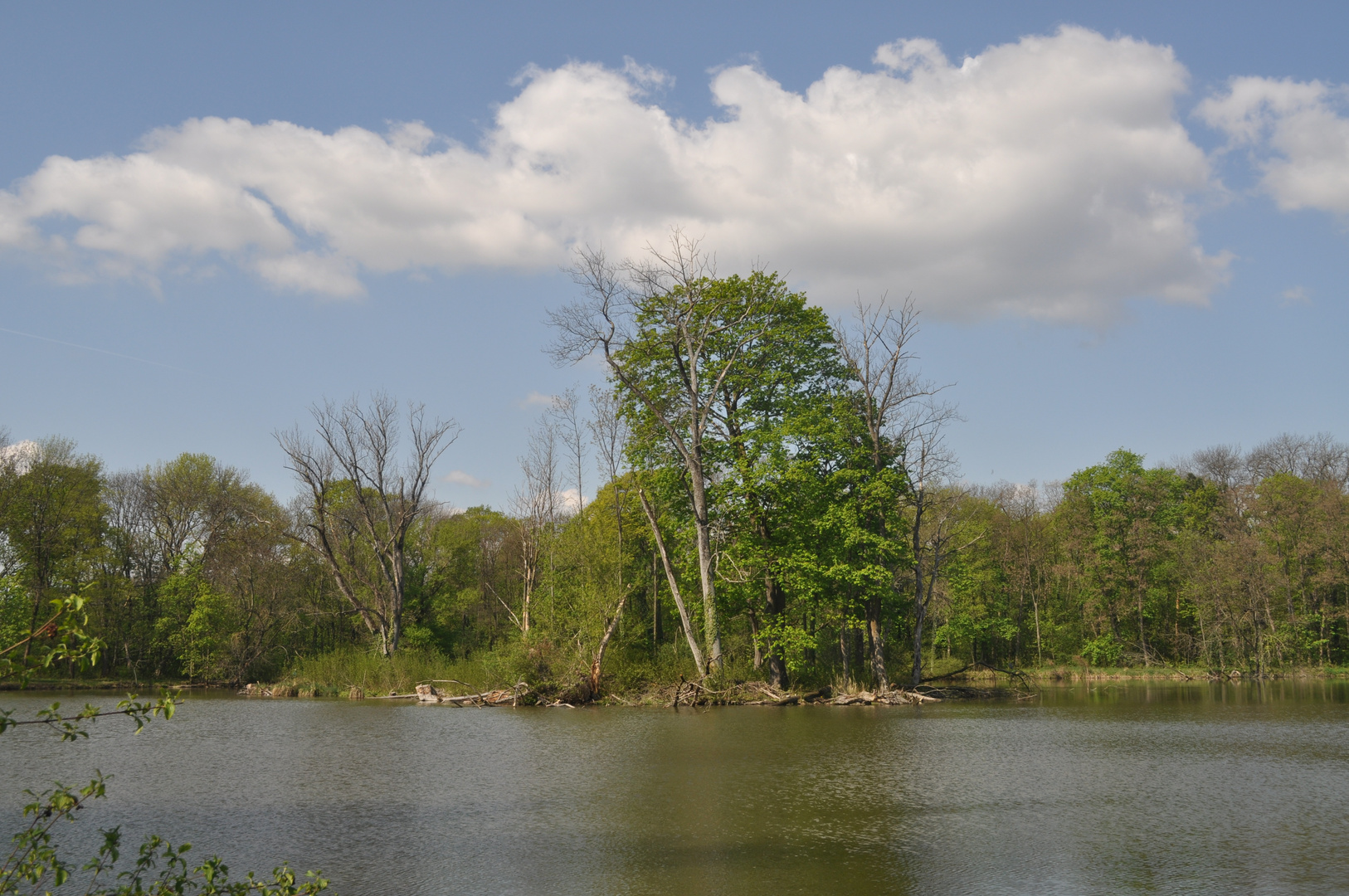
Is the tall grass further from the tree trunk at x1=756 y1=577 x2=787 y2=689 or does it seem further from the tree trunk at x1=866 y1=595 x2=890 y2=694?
the tree trunk at x1=866 y1=595 x2=890 y2=694

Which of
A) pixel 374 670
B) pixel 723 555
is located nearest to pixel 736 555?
pixel 723 555

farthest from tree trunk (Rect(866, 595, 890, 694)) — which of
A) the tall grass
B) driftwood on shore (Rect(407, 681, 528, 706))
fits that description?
the tall grass

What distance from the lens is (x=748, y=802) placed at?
40.9ft

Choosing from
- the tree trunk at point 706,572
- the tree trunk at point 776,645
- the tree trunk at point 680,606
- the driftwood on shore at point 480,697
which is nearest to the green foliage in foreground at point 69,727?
the driftwood on shore at point 480,697

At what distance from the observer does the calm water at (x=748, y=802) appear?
8992 millimetres

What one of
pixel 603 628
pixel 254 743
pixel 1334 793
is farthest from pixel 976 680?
pixel 254 743

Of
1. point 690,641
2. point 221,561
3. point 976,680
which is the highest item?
point 221,561

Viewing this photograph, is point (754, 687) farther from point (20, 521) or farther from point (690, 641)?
point (20, 521)

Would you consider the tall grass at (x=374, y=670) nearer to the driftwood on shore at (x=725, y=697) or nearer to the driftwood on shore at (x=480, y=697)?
the driftwood on shore at (x=480, y=697)

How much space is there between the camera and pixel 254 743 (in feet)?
65.4

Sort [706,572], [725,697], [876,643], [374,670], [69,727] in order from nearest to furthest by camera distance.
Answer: [69,727] < [725,697] < [706,572] < [876,643] < [374,670]

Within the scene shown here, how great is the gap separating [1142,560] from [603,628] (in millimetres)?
34469

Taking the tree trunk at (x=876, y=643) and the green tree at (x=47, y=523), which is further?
the green tree at (x=47, y=523)

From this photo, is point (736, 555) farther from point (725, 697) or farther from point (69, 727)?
point (69, 727)
